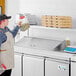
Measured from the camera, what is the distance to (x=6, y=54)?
2129 mm

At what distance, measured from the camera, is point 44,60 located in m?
2.71

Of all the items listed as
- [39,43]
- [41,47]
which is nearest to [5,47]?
[41,47]

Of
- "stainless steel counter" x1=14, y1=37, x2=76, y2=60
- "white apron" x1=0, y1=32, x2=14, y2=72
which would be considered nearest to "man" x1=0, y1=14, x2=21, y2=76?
"white apron" x1=0, y1=32, x2=14, y2=72

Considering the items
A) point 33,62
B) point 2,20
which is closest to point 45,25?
point 33,62

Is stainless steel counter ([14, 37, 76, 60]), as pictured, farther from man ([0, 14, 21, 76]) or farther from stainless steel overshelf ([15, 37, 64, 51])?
man ([0, 14, 21, 76])

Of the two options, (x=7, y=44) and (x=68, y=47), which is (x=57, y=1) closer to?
(x=68, y=47)

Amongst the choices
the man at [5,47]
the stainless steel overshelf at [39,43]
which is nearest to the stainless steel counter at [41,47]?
the stainless steel overshelf at [39,43]

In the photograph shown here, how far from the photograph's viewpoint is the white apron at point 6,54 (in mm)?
2117

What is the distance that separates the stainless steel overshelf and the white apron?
2.15 feet

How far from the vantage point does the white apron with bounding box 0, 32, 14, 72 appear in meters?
2.12

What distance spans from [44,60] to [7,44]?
2.41 feet

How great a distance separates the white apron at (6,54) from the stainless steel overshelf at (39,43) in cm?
65

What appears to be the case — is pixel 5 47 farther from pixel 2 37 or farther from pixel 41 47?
pixel 41 47

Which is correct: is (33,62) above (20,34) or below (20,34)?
below
